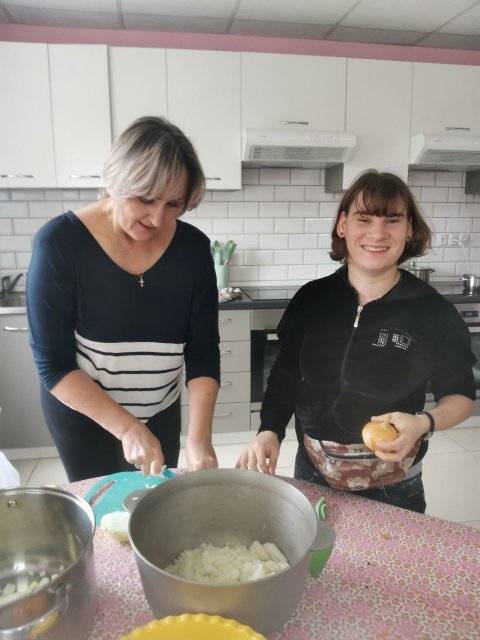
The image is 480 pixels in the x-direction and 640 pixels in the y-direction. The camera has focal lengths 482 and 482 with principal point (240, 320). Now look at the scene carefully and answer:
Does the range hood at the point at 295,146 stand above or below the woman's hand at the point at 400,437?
above

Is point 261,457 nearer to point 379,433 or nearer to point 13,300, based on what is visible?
point 379,433

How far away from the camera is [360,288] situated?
1.23 meters

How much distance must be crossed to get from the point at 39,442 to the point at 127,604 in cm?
222

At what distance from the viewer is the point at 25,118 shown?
2543 mm

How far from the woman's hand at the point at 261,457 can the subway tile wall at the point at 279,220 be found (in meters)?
2.23

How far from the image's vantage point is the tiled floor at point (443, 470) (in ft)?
7.44

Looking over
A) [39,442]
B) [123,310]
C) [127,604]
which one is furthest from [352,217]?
[39,442]

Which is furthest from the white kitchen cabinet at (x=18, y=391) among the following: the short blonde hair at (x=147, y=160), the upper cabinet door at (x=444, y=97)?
the upper cabinet door at (x=444, y=97)

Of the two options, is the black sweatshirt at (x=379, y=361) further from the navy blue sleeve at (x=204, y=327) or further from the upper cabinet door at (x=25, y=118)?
the upper cabinet door at (x=25, y=118)

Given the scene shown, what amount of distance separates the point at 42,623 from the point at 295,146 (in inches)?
99.5

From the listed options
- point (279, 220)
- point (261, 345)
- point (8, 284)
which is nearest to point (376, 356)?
point (261, 345)

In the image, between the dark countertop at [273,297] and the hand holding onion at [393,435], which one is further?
the dark countertop at [273,297]

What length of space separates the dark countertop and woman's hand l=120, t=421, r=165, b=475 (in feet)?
5.55

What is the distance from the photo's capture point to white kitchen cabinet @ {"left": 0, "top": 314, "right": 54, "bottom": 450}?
8.36 feet
